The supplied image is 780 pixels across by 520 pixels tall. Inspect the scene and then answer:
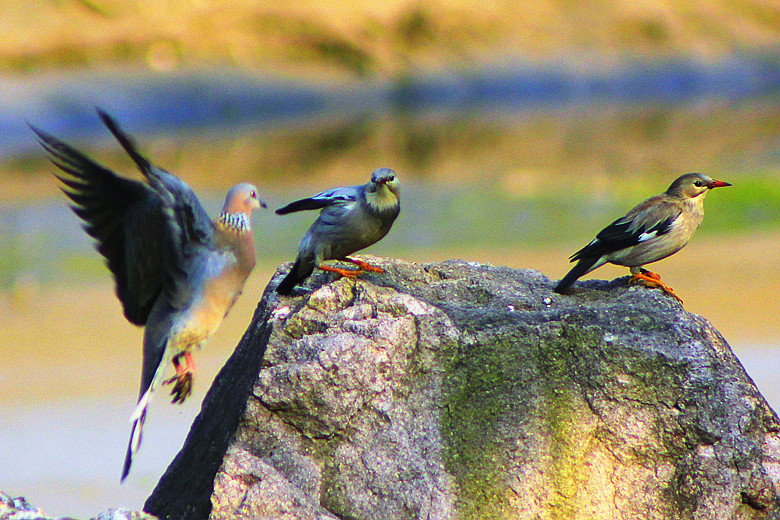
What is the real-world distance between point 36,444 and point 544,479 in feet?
18.5

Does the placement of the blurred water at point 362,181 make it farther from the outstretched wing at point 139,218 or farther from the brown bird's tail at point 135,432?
the outstretched wing at point 139,218

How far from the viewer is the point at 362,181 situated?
21.7 meters

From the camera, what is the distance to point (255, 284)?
13680 mm

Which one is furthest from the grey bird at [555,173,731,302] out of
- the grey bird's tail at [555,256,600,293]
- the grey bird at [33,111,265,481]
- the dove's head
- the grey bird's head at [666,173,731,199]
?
the grey bird at [33,111,265,481]

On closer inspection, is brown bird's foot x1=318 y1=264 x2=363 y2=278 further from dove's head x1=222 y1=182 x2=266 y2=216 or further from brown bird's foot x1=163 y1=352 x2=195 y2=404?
brown bird's foot x1=163 y1=352 x2=195 y2=404

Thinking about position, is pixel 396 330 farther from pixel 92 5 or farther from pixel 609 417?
pixel 92 5

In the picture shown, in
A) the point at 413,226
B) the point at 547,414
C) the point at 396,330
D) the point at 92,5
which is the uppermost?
the point at 92,5

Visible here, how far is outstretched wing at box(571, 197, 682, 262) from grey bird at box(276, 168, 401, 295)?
1.26 meters


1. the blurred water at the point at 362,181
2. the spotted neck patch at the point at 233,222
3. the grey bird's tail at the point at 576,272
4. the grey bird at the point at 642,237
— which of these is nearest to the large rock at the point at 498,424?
the spotted neck patch at the point at 233,222

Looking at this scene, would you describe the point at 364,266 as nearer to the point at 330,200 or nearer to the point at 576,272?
the point at 330,200

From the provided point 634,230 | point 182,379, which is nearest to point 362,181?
point 634,230

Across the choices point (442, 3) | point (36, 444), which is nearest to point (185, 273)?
point (36, 444)

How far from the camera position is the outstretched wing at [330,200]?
19.3 ft

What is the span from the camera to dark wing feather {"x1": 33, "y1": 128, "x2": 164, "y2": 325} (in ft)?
16.1
